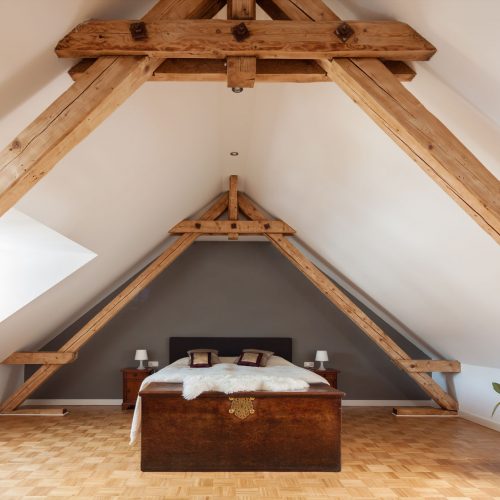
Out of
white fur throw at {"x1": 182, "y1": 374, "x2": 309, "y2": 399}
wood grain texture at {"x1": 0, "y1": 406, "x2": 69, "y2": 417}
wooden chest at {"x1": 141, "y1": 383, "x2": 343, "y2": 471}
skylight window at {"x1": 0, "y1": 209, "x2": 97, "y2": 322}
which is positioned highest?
skylight window at {"x1": 0, "y1": 209, "x2": 97, "y2": 322}

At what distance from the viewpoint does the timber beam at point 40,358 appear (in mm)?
6445

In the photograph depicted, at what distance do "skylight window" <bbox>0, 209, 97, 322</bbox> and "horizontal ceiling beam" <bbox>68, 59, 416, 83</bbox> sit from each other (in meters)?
2.54

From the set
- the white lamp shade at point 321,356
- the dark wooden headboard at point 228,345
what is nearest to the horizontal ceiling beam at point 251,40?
the white lamp shade at point 321,356

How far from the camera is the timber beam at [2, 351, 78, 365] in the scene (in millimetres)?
6445

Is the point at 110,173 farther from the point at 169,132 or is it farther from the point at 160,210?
the point at 160,210

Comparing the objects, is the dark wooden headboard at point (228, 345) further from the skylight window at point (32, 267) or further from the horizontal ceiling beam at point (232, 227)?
the skylight window at point (32, 267)

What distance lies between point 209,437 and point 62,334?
4.00m

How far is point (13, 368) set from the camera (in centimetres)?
701

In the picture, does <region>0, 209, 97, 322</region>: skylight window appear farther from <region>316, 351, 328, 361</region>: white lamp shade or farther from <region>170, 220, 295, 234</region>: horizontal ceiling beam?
<region>316, 351, 328, 361</region>: white lamp shade

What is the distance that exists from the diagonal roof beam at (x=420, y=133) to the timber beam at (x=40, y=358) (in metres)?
5.05

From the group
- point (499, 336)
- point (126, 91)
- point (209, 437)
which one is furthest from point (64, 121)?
point (499, 336)

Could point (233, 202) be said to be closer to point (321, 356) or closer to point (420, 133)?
point (321, 356)

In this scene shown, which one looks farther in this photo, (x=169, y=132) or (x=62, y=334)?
(x=62, y=334)

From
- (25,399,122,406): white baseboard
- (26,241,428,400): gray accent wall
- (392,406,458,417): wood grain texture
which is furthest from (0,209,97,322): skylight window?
(392,406,458,417): wood grain texture
